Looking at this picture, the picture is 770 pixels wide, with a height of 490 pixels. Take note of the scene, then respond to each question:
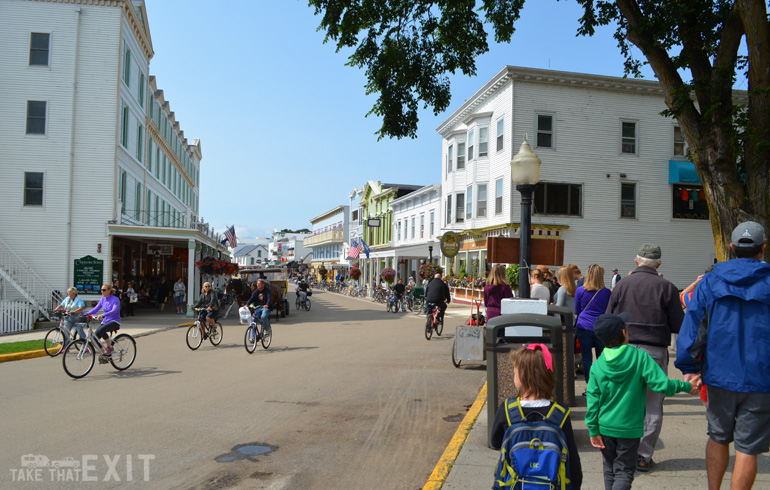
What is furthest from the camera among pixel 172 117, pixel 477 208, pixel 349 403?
pixel 172 117

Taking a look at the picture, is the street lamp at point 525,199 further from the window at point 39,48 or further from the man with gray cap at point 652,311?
the window at point 39,48

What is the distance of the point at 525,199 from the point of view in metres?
8.38

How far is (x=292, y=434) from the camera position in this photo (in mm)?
6723

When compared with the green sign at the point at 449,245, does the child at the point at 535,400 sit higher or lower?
lower

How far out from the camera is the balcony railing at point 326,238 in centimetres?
7738

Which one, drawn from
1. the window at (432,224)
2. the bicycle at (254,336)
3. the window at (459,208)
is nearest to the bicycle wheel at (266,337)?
the bicycle at (254,336)

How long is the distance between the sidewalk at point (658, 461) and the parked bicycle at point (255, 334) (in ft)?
26.7

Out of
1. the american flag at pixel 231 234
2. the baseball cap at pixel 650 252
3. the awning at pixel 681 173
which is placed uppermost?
the awning at pixel 681 173

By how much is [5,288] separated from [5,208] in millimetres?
3329

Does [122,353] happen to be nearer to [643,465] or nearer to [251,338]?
[251,338]

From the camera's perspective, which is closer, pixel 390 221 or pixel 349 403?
pixel 349 403

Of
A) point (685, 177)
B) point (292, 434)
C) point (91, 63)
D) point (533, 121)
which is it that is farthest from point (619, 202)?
point (292, 434)

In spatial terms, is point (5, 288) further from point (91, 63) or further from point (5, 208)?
point (91, 63)

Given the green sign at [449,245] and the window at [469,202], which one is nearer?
the green sign at [449,245]
